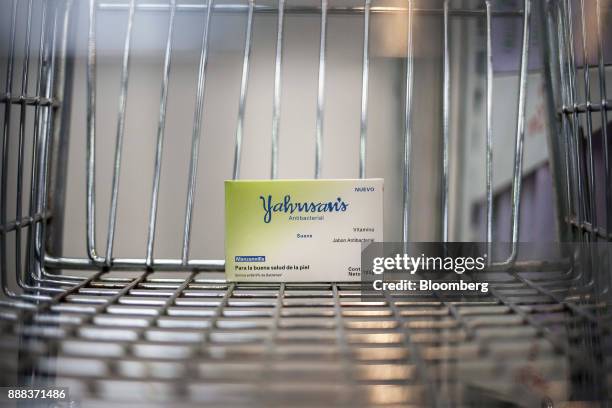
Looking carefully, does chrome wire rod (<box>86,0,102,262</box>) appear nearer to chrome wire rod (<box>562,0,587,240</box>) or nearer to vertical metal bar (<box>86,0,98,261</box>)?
vertical metal bar (<box>86,0,98,261</box>)

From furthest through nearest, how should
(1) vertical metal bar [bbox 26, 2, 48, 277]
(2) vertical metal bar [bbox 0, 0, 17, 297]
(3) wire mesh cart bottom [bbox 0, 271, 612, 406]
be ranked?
(1) vertical metal bar [bbox 26, 2, 48, 277] → (2) vertical metal bar [bbox 0, 0, 17, 297] → (3) wire mesh cart bottom [bbox 0, 271, 612, 406]

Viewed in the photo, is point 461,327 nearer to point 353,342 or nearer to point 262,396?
point 353,342

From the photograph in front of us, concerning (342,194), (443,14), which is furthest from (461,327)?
(443,14)

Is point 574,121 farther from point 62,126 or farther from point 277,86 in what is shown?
point 62,126

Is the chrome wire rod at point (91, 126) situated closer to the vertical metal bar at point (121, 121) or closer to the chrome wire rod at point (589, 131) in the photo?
the vertical metal bar at point (121, 121)

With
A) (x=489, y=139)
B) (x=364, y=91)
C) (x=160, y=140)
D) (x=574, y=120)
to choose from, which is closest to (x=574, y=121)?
(x=574, y=120)

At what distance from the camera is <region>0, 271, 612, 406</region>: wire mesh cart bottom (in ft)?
1.64

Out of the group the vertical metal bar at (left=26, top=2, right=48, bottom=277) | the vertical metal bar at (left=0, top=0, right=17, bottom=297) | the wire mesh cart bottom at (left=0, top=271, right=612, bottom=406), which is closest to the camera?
the wire mesh cart bottom at (left=0, top=271, right=612, bottom=406)

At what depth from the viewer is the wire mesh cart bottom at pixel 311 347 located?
50 centimetres

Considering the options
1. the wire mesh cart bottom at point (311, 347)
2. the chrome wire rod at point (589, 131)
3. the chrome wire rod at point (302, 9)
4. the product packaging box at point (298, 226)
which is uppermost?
the chrome wire rod at point (302, 9)

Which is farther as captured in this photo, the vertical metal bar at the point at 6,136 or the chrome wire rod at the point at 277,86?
the chrome wire rod at the point at 277,86

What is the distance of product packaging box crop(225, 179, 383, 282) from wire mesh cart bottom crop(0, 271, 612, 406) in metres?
0.03

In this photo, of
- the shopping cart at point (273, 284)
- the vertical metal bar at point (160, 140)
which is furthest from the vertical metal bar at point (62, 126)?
the vertical metal bar at point (160, 140)

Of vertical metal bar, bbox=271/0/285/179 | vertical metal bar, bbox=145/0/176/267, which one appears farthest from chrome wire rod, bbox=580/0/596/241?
vertical metal bar, bbox=145/0/176/267
